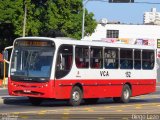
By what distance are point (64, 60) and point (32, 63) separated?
1329 millimetres

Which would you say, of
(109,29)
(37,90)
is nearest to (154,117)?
(37,90)

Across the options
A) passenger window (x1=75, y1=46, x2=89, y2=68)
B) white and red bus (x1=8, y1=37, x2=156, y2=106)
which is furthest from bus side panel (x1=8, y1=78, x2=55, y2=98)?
passenger window (x1=75, y1=46, x2=89, y2=68)

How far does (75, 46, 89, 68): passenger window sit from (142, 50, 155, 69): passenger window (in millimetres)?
5067

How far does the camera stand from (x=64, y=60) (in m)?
25.0

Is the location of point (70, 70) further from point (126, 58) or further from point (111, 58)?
point (126, 58)

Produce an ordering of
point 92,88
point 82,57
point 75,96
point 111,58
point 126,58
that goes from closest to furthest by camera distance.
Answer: point 75,96 < point 82,57 < point 92,88 < point 111,58 < point 126,58

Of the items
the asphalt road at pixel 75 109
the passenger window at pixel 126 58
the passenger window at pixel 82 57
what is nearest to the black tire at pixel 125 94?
the passenger window at pixel 126 58

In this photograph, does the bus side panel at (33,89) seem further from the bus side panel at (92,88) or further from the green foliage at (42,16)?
the green foliage at (42,16)

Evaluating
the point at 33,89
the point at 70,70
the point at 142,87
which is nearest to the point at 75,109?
the point at 33,89

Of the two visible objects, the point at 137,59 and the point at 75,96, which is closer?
the point at 75,96

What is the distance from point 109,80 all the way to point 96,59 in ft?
4.80

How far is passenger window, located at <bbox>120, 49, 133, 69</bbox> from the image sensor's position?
28.9m

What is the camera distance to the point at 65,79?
25047mm

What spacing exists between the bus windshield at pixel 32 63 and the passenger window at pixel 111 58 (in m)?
3.87
